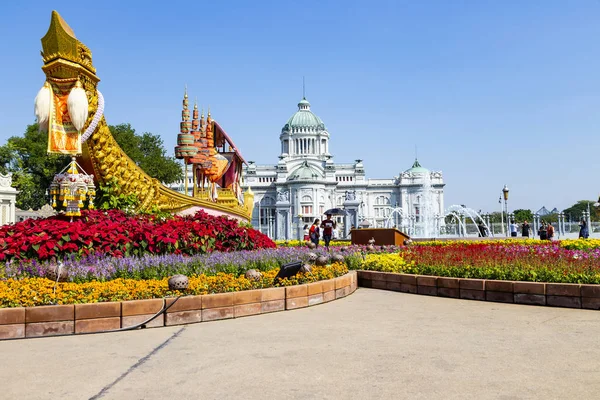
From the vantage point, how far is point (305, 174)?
286 ft

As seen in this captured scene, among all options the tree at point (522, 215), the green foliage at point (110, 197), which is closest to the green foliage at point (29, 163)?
the green foliage at point (110, 197)

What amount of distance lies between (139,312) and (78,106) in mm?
5261

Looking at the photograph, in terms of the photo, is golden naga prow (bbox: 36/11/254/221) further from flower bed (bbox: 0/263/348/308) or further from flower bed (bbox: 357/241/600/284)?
flower bed (bbox: 357/241/600/284)

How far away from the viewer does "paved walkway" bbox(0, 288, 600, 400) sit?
13.6ft

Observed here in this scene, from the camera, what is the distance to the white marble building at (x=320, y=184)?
86.8 m

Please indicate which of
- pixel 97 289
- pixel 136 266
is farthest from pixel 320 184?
pixel 97 289

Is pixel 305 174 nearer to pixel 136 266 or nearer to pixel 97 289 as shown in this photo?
pixel 136 266

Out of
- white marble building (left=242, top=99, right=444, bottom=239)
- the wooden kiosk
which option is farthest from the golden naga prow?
white marble building (left=242, top=99, right=444, bottom=239)

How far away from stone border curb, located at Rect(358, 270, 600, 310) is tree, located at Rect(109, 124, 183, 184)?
3492 cm

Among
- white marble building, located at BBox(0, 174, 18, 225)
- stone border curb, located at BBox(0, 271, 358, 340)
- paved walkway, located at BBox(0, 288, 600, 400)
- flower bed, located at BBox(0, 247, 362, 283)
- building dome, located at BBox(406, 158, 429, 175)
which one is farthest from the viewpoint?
building dome, located at BBox(406, 158, 429, 175)

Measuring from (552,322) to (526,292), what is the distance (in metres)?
1.79

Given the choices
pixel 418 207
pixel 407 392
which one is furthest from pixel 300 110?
pixel 407 392

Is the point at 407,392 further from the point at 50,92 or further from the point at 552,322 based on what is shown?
the point at 50,92

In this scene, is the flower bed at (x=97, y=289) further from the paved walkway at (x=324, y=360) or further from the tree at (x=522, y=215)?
the tree at (x=522, y=215)
